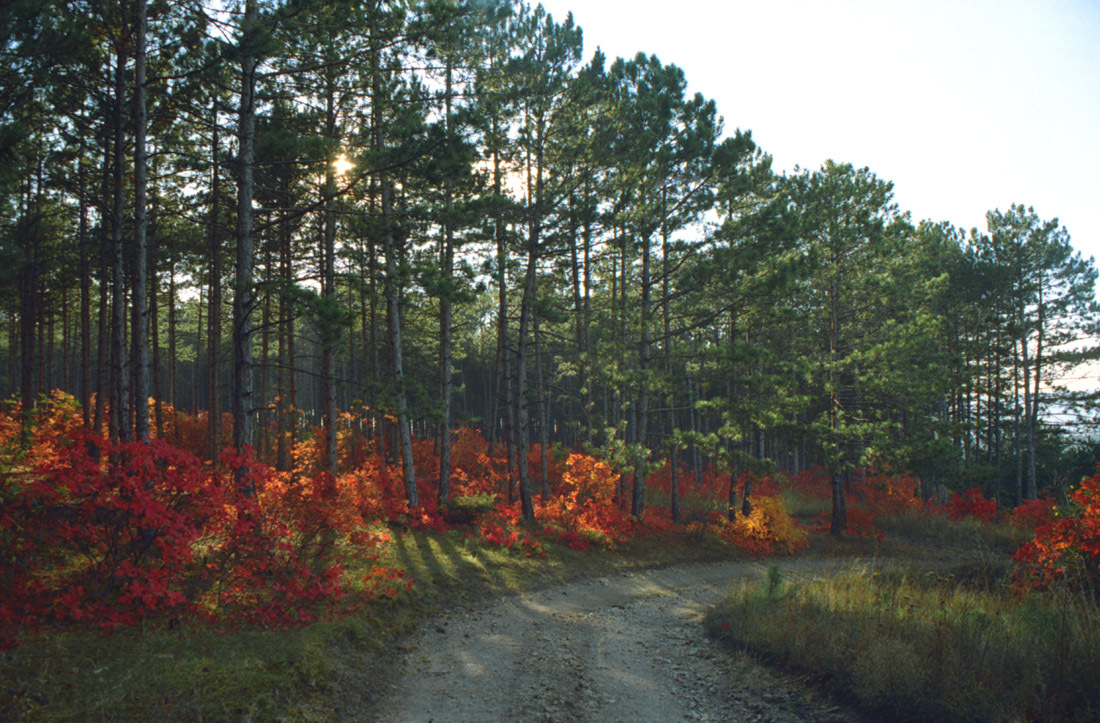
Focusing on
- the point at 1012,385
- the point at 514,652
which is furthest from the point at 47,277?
the point at 1012,385

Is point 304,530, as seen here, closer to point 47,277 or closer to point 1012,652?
point 1012,652

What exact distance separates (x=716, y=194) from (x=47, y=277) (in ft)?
71.8

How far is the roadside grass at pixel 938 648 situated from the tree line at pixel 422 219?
7590mm

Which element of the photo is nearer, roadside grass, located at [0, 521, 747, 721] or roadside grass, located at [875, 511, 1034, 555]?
roadside grass, located at [0, 521, 747, 721]

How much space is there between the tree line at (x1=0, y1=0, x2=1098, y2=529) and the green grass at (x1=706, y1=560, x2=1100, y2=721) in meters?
7.62

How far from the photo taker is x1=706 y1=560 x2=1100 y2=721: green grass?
16.5 feet

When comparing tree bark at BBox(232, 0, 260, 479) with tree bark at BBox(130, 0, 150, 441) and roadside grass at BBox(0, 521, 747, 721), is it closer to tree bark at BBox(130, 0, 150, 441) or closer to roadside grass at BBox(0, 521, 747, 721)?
tree bark at BBox(130, 0, 150, 441)

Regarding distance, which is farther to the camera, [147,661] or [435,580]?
[435,580]

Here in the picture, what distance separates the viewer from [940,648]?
582cm

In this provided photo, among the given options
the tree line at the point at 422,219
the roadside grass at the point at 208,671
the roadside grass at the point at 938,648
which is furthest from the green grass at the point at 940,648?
the tree line at the point at 422,219

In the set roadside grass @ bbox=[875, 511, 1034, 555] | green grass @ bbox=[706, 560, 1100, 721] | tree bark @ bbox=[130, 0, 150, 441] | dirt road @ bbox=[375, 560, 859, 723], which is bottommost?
roadside grass @ bbox=[875, 511, 1034, 555]

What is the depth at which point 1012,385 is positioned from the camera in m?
29.3

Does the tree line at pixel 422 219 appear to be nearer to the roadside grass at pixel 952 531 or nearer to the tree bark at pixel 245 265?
the tree bark at pixel 245 265

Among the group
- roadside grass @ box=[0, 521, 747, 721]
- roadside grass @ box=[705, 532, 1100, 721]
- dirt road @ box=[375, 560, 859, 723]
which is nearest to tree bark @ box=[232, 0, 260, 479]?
roadside grass @ box=[0, 521, 747, 721]
